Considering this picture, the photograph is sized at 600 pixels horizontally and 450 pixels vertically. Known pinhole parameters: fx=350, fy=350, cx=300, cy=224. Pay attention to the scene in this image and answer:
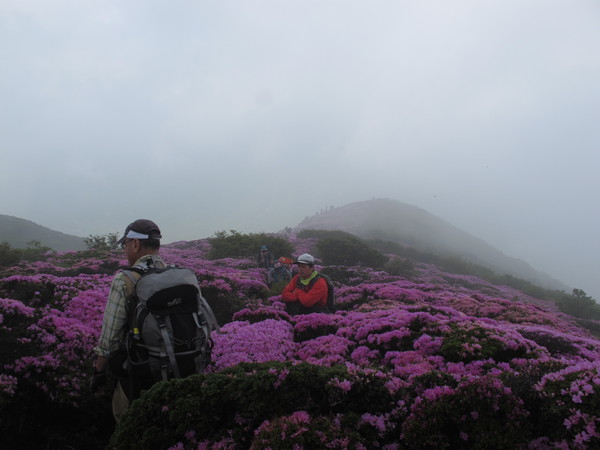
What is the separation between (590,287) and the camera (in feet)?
529

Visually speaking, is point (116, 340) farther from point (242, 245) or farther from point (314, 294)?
point (242, 245)

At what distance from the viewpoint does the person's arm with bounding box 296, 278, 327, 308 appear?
27.9 ft

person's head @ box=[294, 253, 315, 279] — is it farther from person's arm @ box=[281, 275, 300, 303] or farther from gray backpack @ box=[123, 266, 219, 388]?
gray backpack @ box=[123, 266, 219, 388]

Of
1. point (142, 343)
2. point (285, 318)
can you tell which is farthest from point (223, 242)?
point (142, 343)

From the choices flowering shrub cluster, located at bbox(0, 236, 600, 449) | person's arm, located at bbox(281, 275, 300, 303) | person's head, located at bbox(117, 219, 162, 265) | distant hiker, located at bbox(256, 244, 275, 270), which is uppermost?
person's head, located at bbox(117, 219, 162, 265)

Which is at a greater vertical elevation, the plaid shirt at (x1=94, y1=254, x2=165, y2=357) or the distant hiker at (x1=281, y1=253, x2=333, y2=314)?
the plaid shirt at (x1=94, y1=254, x2=165, y2=357)

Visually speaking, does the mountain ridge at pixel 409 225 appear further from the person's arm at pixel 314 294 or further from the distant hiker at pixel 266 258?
the person's arm at pixel 314 294

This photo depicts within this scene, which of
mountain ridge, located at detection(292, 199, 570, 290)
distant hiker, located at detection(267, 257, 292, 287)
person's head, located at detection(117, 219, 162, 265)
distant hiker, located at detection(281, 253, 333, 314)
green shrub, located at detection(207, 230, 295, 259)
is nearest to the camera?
person's head, located at detection(117, 219, 162, 265)

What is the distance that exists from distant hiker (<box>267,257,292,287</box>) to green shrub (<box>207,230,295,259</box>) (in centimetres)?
747

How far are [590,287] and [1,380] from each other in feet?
690

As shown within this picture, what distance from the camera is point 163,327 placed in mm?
3510

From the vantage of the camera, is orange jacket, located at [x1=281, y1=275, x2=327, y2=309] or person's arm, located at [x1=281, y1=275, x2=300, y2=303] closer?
orange jacket, located at [x1=281, y1=275, x2=327, y2=309]

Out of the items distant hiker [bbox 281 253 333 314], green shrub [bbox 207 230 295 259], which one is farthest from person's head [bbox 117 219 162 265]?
green shrub [bbox 207 230 295 259]

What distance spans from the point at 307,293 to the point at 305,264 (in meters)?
0.84
